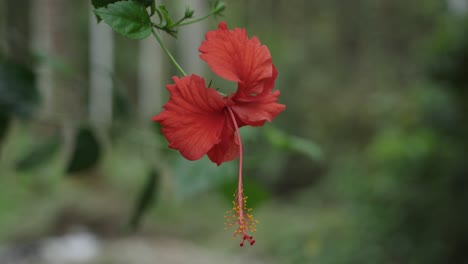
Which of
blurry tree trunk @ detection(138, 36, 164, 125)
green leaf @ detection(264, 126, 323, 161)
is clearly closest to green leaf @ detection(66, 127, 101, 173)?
green leaf @ detection(264, 126, 323, 161)

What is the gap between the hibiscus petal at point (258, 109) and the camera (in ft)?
1.37

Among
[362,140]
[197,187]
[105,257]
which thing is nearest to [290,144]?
[197,187]

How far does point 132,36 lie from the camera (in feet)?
1.35

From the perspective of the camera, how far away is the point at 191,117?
0.40 m

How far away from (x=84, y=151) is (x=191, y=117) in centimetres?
70

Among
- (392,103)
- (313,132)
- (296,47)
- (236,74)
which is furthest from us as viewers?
(296,47)

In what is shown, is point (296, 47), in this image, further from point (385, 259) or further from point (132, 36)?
point (132, 36)

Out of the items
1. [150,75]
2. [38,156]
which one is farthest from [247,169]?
[150,75]

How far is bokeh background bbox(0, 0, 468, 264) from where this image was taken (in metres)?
1.08

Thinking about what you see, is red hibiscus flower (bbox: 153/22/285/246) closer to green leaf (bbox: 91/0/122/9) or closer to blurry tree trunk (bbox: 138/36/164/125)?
green leaf (bbox: 91/0/122/9)

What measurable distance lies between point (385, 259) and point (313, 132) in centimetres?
343

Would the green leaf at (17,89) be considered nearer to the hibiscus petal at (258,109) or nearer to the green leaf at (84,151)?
the green leaf at (84,151)

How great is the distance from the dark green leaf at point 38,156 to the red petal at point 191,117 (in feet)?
2.75

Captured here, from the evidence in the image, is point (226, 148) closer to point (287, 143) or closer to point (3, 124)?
point (287, 143)
